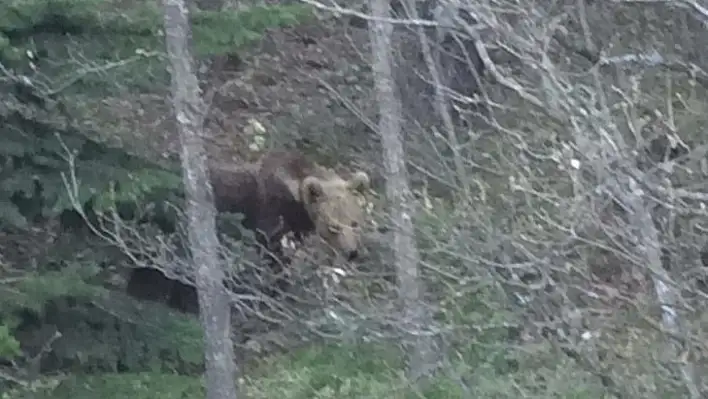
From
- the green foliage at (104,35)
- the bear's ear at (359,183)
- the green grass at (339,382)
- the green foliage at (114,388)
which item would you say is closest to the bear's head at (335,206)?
the bear's ear at (359,183)

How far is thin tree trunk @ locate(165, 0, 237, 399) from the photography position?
8195mm

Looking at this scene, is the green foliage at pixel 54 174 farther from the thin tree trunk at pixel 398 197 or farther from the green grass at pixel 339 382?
the thin tree trunk at pixel 398 197

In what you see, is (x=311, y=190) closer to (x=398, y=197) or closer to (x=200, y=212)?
(x=398, y=197)

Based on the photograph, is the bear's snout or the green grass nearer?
the green grass

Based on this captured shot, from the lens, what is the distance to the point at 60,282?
8375 mm

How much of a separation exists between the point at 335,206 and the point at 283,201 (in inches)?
20.7

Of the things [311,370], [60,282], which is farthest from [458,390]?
[60,282]

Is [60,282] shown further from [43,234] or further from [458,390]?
[458,390]

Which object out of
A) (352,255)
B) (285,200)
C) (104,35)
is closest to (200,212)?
(104,35)

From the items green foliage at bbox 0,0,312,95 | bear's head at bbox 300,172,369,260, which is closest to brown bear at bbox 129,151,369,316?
bear's head at bbox 300,172,369,260

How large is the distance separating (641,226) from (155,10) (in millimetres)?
4218

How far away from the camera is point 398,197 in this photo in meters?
9.44

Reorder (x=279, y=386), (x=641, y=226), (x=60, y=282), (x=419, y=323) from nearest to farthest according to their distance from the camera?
(x=641, y=226), (x=419, y=323), (x=60, y=282), (x=279, y=386)

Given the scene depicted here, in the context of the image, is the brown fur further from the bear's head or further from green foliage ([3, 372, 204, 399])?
green foliage ([3, 372, 204, 399])
